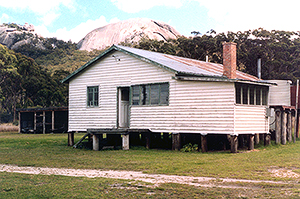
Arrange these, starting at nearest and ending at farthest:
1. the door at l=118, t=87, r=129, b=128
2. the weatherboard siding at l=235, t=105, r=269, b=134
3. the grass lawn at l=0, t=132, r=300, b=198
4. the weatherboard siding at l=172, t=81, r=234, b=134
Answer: the grass lawn at l=0, t=132, r=300, b=198 < the weatherboard siding at l=172, t=81, r=234, b=134 < the weatherboard siding at l=235, t=105, r=269, b=134 < the door at l=118, t=87, r=129, b=128

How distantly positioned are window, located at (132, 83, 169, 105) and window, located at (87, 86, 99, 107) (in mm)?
2929

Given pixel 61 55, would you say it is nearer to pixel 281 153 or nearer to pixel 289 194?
pixel 281 153

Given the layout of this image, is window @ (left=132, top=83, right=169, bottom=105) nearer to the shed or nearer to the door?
the door

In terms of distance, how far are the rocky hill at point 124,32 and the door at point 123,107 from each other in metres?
125

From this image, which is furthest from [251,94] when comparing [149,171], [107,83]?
[149,171]

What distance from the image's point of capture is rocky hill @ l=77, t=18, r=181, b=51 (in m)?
153

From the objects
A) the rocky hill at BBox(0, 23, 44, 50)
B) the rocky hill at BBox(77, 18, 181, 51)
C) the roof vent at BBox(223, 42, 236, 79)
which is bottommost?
the roof vent at BBox(223, 42, 236, 79)

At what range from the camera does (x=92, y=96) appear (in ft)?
84.6

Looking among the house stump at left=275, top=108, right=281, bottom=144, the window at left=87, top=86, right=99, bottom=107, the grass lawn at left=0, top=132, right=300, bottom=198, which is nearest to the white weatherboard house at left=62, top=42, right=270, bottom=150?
the window at left=87, top=86, right=99, bottom=107

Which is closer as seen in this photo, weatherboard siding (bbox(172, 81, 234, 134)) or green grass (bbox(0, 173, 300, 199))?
green grass (bbox(0, 173, 300, 199))

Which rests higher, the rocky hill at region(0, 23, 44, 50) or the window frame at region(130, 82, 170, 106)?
the rocky hill at region(0, 23, 44, 50)

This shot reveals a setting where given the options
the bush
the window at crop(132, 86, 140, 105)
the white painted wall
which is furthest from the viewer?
the window at crop(132, 86, 140, 105)

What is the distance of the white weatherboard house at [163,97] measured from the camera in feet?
67.8

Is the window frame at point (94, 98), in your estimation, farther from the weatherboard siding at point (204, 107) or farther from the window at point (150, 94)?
the weatherboard siding at point (204, 107)
